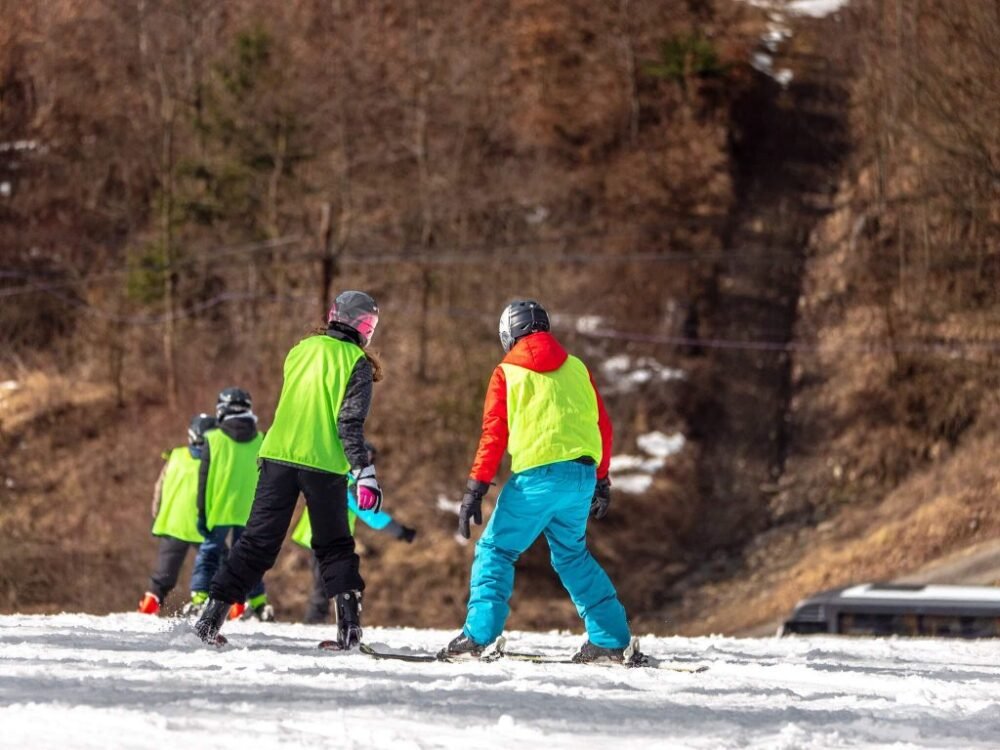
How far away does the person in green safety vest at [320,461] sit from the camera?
735cm

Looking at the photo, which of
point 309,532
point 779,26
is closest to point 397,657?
point 309,532

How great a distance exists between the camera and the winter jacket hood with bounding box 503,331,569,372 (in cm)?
712

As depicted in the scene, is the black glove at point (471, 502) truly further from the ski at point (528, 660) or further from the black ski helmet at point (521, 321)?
the black ski helmet at point (521, 321)

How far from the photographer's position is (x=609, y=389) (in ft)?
112

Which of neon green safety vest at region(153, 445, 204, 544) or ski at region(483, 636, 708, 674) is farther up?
neon green safety vest at region(153, 445, 204, 544)

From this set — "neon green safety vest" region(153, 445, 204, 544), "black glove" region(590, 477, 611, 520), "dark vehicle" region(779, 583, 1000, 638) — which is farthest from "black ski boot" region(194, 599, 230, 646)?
"dark vehicle" region(779, 583, 1000, 638)

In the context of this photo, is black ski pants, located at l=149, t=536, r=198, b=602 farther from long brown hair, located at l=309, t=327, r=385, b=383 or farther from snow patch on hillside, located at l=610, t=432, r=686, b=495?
snow patch on hillside, located at l=610, t=432, r=686, b=495

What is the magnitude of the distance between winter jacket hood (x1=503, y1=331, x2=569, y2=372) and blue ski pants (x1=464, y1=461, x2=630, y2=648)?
47 cm

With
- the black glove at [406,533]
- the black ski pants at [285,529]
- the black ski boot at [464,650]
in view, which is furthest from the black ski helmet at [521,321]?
the black glove at [406,533]

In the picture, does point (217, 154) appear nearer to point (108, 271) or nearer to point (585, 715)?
point (108, 271)

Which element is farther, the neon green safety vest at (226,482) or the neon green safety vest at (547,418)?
the neon green safety vest at (226,482)

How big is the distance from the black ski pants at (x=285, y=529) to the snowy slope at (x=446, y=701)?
35 cm

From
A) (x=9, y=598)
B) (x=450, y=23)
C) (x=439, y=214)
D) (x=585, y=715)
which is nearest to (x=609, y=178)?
(x=439, y=214)

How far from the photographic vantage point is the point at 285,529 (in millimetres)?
7398
